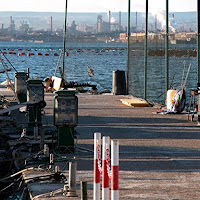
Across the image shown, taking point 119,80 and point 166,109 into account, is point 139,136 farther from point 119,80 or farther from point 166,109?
point 119,80

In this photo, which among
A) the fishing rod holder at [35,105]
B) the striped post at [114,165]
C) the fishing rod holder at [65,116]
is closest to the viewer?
the striped post at [114,165]

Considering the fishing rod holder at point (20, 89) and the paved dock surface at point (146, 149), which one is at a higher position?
the fishing rod holder at point (20, 89)

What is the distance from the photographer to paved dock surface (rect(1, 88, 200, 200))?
11859 millimetres

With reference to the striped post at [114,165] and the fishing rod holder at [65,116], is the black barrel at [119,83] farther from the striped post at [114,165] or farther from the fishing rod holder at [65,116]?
the striped post at [114,165]

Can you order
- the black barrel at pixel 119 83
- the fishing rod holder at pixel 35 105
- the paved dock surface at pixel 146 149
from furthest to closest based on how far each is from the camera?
the black barrel at pixel 119 83, the fishing rod holder at pixel 35 105, the paved dock surface at pixel 146 149

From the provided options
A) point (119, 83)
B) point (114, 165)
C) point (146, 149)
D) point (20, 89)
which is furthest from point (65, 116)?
point (119, 83)

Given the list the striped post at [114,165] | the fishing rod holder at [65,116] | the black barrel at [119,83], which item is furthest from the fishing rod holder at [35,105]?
the black barrel at [119,83]

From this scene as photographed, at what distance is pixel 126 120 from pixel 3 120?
11.5 ft

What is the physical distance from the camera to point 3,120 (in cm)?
2067

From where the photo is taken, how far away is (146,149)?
617 inches

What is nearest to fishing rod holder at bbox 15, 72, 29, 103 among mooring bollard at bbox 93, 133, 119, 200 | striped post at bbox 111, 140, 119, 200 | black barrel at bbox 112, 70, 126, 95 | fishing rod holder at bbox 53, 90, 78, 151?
black barrel at bbox 112, 70, 126, 95

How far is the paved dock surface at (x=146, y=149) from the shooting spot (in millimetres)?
11859

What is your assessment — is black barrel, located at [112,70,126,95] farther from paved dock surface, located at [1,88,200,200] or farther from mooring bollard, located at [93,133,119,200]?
mooring bollard, located at [93,133,119,200]

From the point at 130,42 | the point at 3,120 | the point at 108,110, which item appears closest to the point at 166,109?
the point at 108,110
